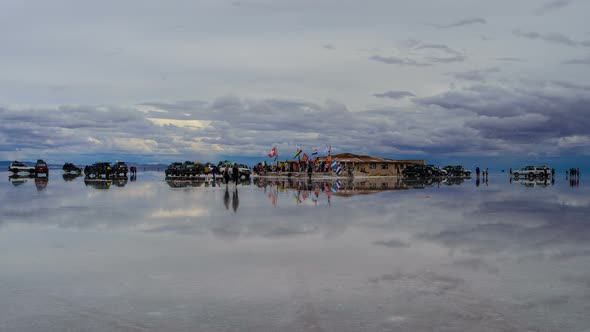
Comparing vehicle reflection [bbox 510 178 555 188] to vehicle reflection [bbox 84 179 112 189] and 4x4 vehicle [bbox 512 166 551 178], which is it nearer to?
4x4 vehicle [bbox 512 166 551 178]

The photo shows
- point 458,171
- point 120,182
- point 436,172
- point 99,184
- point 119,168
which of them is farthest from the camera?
point 458,171

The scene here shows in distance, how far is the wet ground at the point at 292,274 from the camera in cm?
626

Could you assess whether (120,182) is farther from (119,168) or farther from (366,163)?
(366,163)

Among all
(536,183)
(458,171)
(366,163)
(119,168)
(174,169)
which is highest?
(366,163)

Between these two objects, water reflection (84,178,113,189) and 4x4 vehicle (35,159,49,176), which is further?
4x4 vehicle (35,159,49,176)

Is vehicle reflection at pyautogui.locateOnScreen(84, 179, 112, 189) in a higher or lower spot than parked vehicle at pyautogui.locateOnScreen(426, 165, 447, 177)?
lower

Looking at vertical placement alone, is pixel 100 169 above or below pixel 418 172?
above

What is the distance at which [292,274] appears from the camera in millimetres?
8641

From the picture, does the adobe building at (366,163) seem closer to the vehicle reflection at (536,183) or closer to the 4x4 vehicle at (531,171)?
the 4x4 vehicle at (531,171)

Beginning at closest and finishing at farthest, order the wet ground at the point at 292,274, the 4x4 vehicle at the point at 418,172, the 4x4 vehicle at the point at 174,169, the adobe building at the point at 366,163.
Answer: the wet ground at the point at 292,274
the 4x4 vehicle at the point at 174,169
the 4x4 vehicle at the point at 418,172
the adobe building at the point at 366,163

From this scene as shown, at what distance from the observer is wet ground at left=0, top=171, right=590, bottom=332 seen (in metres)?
6.26

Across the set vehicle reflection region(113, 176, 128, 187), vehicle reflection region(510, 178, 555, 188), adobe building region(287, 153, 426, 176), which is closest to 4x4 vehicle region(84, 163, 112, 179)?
vehicle reflection region(113, 176, 128, 187)

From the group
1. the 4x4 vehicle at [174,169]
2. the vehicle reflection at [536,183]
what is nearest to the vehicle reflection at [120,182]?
the 4x4 vehicle at [174,169]

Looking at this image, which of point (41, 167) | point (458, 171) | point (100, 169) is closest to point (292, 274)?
point (100, 169)
